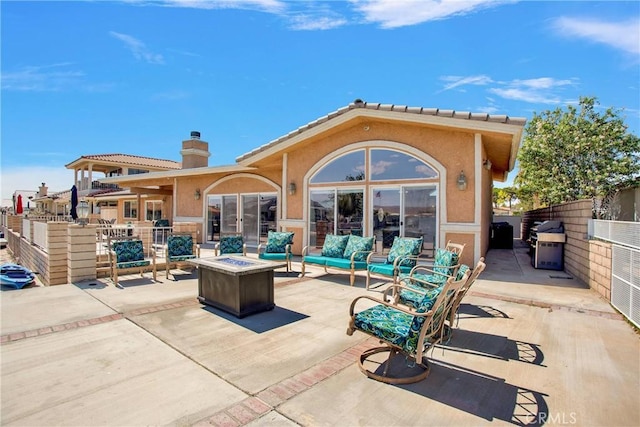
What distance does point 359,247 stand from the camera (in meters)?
7.93

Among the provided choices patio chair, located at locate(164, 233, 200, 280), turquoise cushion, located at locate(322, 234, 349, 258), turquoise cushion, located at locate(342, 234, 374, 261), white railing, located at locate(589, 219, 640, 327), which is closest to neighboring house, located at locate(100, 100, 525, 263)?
turquoise cushion, located at locate(322, 234, 349, 258)

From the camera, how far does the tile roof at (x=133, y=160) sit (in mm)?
29562

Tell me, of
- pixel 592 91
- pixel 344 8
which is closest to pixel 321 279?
pixel 344 8

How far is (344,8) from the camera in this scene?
824cm

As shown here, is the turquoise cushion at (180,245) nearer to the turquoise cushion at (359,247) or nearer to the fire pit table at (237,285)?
the fire pit table at (237,285)

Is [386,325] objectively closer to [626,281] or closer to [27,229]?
[626,281]

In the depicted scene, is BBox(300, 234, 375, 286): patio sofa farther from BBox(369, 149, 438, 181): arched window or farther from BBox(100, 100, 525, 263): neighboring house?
BBox(369, 149, 438, 181): arched window

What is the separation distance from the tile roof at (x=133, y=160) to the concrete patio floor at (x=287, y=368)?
28.4m

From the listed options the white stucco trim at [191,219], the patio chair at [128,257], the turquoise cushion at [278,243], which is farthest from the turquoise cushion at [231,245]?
the white stucco trim at [191,219]

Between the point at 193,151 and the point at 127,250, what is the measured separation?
1155 centimetres

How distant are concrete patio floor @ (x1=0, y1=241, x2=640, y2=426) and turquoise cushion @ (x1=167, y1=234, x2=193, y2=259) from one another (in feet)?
7.79

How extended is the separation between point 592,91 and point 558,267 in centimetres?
1213

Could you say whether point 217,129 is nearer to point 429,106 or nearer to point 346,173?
point 346,173

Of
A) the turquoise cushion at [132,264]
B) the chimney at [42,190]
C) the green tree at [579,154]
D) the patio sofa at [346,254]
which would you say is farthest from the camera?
the chimney at [42,190]
